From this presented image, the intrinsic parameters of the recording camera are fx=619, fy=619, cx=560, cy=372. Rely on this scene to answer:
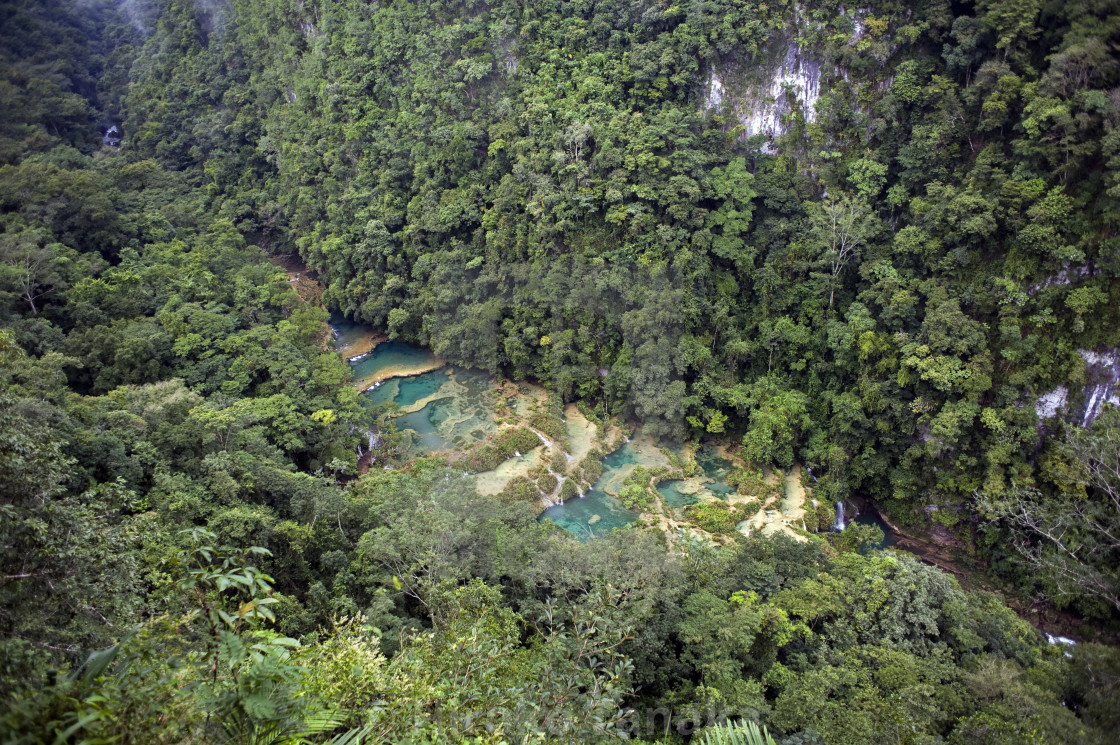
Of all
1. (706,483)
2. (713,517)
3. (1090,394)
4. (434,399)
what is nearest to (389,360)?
(434,399)

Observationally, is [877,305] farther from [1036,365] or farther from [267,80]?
[267,80]

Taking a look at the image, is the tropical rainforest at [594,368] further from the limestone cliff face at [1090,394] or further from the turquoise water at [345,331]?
the turquoise water at [345,331]

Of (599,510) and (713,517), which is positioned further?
(599,510)

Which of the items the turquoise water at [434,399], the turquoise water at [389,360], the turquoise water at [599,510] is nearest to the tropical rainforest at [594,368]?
the turquoise water at [389,360]

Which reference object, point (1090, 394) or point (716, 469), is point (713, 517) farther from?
point (1090, 394)

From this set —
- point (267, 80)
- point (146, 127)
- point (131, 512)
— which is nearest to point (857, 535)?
point (131, 512)

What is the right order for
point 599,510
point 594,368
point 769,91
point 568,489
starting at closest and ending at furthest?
point 599,510 < point 568,489 < point 769,91 < point 594,368

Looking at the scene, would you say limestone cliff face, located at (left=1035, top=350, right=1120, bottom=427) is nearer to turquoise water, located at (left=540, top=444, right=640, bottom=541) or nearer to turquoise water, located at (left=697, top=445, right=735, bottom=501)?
turquoise water, located at (left=697, top=445, right=735, bottom=501)
